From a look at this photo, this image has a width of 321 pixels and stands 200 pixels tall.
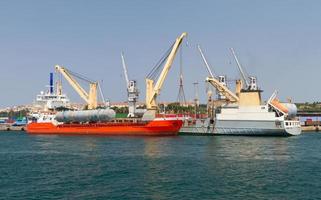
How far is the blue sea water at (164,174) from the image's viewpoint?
99.0ft

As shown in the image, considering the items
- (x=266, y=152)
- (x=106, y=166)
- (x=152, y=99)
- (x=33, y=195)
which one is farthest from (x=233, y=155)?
(x=152, y=99)

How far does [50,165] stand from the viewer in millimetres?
44750

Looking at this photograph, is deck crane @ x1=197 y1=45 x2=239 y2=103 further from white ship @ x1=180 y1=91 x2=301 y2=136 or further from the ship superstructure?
the ship superstructure

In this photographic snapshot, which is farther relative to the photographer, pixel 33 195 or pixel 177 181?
pixel 177 181

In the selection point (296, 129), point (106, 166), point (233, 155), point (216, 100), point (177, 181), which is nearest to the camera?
point (177, 181)

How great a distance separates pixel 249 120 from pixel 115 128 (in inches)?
1194

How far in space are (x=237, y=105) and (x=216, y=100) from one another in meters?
12.3

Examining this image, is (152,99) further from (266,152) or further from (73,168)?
(73,168)

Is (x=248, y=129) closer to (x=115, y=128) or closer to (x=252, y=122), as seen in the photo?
(x=252, y=122)

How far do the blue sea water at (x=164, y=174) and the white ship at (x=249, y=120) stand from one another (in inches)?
1013

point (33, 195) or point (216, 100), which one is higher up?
point (216, 100)

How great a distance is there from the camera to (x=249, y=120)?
84125mm

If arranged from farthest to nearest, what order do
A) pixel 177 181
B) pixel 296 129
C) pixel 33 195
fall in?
pixel 296 129 < pixel 177 181 < pixel 33 195

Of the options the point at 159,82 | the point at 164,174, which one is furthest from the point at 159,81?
the point at 164,174
